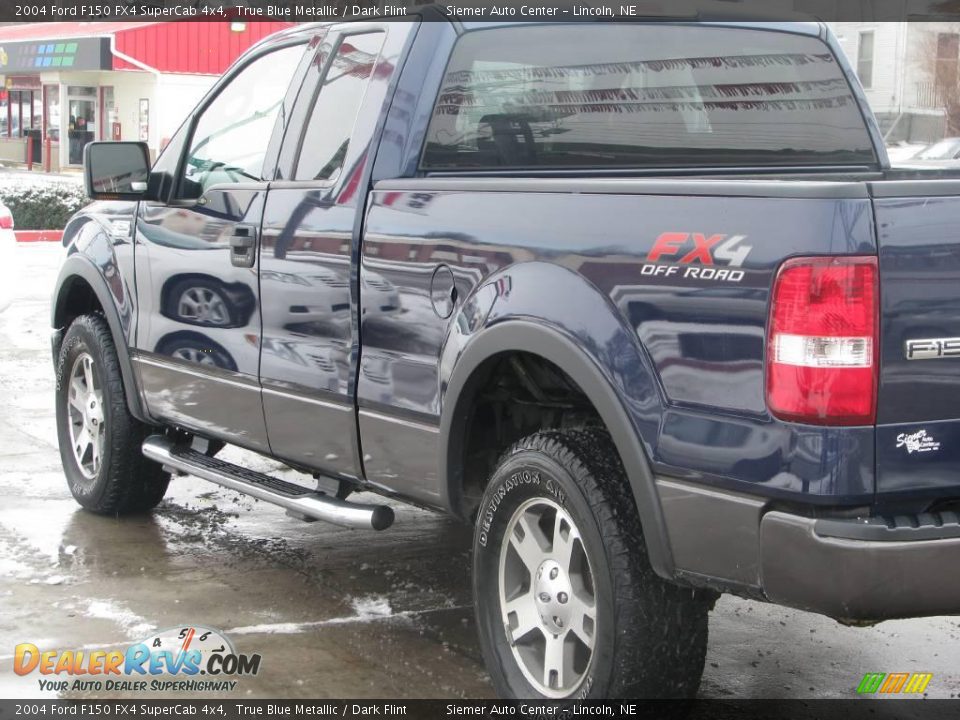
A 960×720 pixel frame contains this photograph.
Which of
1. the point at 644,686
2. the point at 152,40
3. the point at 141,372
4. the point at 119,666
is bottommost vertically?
the point at 119,666

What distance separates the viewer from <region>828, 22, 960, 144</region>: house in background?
131 ft

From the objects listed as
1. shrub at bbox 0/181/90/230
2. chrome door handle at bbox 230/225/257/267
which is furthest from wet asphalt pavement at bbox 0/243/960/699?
shrub at bbox 0/181/90/230

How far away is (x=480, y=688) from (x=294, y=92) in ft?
7.49

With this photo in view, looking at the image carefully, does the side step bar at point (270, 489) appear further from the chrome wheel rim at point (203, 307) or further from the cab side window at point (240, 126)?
the cab side window at point (240, 126)

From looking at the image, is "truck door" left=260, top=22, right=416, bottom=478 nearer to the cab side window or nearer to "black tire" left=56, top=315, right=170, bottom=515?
the cab side window

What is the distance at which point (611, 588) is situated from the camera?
3.57 m

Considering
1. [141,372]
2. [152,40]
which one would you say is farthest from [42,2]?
[141,372]

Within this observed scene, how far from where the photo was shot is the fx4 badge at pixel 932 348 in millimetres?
3111

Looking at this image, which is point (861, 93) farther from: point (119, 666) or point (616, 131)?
point (119, 666)

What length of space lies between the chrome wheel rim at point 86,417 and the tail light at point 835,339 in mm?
3935

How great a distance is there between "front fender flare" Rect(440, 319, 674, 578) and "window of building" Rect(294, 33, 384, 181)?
1.09 m

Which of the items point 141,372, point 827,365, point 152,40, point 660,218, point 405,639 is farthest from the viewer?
point 152,40

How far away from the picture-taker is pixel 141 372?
19.5 ft

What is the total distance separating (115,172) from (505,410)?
92.0 inches
